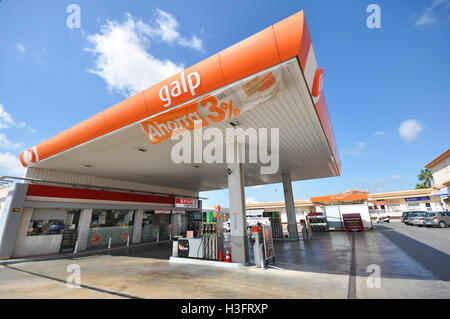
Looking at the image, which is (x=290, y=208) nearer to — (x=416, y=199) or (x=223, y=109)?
(x=223, y=109)

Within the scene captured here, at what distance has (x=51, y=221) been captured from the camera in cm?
1204

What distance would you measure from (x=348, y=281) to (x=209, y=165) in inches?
337

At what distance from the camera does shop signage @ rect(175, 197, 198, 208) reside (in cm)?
1922

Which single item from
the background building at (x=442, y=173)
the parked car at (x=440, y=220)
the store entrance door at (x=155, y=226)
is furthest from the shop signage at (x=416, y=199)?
the store entrance door at (x=155, y=226)

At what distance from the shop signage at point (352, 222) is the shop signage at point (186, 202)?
15164mm

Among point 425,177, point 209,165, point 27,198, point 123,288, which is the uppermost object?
point 425,177

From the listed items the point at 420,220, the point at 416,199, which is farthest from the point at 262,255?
the point at 416,199

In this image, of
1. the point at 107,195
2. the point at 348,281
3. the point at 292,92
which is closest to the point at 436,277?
the point at 348,281

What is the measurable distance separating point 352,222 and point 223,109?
2032 centimetres

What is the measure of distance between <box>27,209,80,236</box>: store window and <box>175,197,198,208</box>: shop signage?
797 cm

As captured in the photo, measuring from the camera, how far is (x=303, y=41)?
427 centimetres

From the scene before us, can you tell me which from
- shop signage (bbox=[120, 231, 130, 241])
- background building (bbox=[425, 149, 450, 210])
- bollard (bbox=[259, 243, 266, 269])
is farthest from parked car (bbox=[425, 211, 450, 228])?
shop signage (bbox=[120, 231, 130, 241])
